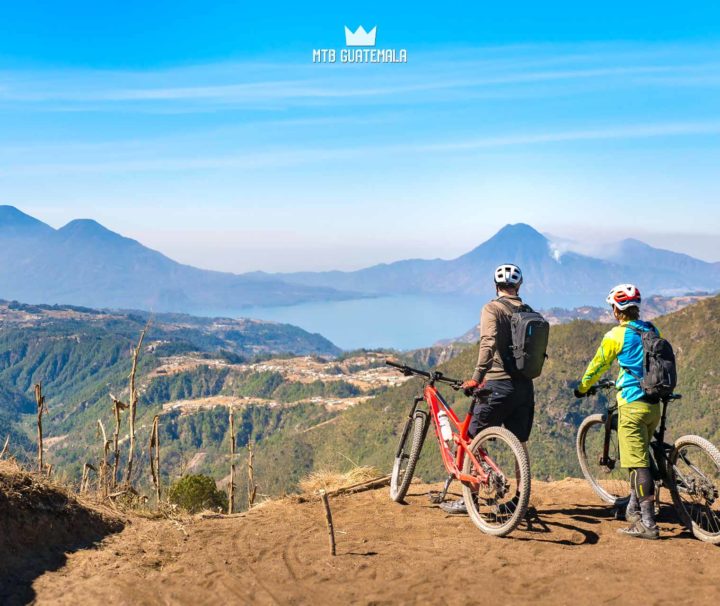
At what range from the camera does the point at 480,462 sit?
278 inches

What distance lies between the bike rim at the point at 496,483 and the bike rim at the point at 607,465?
4.53 ft

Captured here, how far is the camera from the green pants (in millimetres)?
6566

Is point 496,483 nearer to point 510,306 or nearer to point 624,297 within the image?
point 510,306

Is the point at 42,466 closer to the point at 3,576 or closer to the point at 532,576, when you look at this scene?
the point at 3,576

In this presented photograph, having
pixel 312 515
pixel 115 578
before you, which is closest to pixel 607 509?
pixel 312 515

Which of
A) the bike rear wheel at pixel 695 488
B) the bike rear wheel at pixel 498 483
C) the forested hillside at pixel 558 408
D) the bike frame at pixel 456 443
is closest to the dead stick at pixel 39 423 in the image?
the bike frame at pixel 456 443

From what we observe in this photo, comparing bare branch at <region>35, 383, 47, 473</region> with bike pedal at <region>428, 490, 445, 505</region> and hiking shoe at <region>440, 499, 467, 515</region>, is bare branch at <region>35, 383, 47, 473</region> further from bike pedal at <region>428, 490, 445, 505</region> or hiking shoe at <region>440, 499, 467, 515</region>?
hiking shoe at <region>440, 499, 467, 515</region>

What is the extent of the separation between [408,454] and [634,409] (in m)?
2.91

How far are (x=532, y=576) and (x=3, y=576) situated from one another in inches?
179

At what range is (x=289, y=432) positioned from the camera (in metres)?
188

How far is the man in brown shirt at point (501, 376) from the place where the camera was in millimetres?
6996

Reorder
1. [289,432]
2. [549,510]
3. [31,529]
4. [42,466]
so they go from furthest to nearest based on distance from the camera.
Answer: [289,432] < [42,466] < [549,510] < [31,529]

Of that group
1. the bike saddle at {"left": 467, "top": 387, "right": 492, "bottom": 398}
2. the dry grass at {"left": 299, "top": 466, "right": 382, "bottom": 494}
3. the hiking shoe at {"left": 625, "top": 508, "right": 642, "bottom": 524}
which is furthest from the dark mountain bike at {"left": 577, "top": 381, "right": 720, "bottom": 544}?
the dry grass at {"left": 299, "top": 466, "right": 382, "bottom": 494}

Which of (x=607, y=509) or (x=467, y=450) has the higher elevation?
(x=467, y=450)
